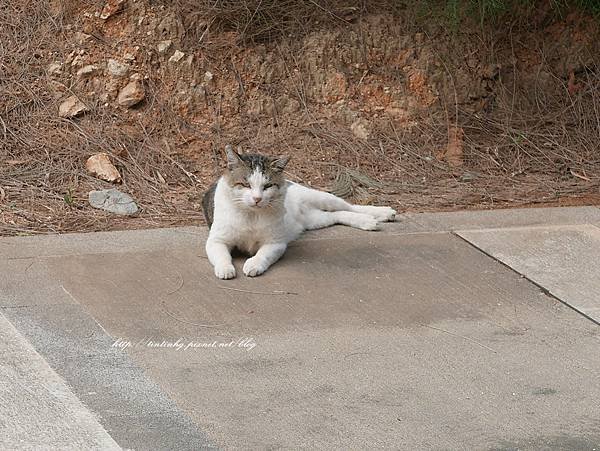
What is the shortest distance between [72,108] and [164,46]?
1060mm

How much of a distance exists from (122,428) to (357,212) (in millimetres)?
3659

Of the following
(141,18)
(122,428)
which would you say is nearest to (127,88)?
(141,18)

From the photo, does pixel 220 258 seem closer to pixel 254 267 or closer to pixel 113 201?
pixel 254 267

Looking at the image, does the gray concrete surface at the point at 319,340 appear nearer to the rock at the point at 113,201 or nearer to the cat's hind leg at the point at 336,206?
the cat's hind leg at the point at 336,206

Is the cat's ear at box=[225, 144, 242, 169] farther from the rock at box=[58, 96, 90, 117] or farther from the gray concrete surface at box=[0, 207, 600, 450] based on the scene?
the rock at box=[58, 96, 90, 117]

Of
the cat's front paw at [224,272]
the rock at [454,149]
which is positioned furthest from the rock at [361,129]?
the cat's front paw at [224,272]

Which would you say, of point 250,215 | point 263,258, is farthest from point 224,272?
point 250,215

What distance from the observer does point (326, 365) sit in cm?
538

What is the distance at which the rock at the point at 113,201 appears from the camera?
799 cm

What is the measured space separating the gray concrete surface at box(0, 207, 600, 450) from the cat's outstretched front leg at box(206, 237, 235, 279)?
86 mm

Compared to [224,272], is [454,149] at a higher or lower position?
lower

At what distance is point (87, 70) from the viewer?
368 inches

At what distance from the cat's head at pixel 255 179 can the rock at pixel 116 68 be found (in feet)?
9.25

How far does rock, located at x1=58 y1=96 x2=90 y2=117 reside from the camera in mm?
9062
